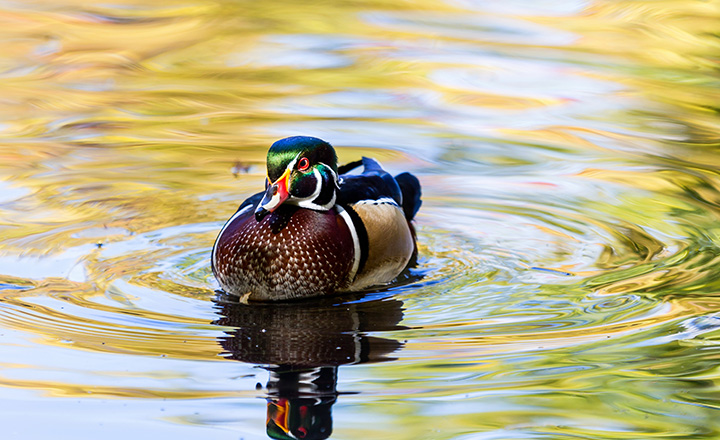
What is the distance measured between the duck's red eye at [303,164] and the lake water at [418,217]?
783mm

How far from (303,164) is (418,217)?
205 centimetres

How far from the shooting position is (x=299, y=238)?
6.23 metres

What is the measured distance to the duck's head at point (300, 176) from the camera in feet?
19.5

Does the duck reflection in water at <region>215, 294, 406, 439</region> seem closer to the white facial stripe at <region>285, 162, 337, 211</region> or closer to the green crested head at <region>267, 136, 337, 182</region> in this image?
the white facial stripe at <region>285, 162, 337, 211</region>

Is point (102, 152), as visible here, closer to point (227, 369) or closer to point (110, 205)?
point (110, 205)

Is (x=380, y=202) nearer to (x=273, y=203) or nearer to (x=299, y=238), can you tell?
(x=299, y=238)

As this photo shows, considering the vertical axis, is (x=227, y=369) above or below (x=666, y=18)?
below

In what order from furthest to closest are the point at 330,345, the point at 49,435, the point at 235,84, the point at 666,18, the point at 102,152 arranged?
the point at 666,18, the point at 235,84, the point at 102,152, the point at 330,345, the point at 49,435

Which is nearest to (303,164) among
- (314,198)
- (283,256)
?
(314,198)

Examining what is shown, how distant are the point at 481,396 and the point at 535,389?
0.88 ft

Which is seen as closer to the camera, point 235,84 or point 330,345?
point 330,345

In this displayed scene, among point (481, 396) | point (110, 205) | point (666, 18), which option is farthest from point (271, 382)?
point (666, 18)

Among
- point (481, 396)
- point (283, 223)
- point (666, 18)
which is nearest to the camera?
point (481, 396)

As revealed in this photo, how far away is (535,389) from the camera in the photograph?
15.7 ft
